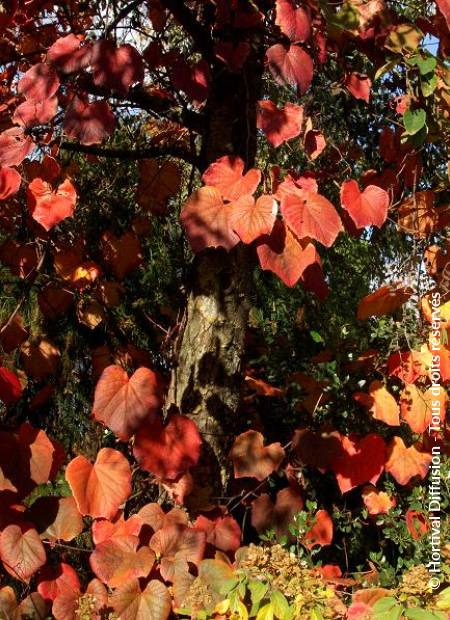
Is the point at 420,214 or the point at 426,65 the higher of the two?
the point at 426,65

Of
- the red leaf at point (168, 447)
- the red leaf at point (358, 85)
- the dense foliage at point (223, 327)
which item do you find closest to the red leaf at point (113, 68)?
the dense foliage at point (223, 327)

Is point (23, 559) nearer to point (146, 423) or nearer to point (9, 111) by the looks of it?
point (146, 423)

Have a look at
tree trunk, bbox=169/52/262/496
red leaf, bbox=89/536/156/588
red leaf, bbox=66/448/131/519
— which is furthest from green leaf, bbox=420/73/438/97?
red leaf, bbox=89/536/156/588

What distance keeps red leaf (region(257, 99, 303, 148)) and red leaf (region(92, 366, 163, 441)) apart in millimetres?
621

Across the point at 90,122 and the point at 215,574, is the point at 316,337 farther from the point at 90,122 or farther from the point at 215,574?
the point at 90,122

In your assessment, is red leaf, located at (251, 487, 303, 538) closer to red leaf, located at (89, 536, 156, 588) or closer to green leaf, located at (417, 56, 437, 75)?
red leaf, located at (89, 536, 156, 588)

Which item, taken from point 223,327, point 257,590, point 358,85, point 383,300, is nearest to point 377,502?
point 383,300

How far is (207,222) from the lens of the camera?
1.65m

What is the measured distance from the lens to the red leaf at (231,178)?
169cm

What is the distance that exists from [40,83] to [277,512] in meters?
1.22

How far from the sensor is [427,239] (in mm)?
2049

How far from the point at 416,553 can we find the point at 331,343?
715 millimetres

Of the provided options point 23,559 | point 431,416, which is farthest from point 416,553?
point 23,559

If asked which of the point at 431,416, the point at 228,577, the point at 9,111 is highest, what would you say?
the point at 9,111
